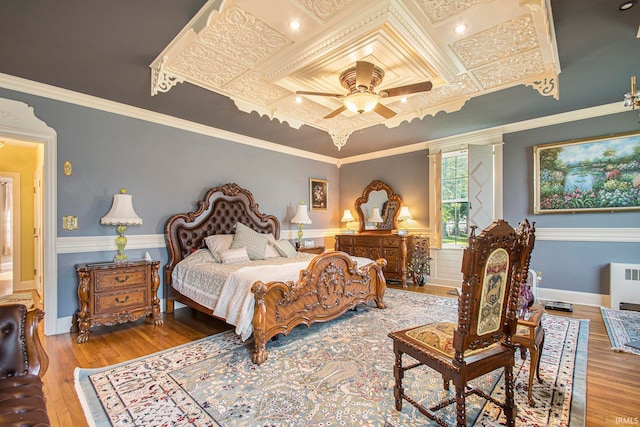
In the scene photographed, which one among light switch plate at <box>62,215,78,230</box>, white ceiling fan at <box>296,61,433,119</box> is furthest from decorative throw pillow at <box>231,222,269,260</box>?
white ceiling fan at <box>296,61,433,119</box>

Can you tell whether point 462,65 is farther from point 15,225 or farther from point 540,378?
point 15,225

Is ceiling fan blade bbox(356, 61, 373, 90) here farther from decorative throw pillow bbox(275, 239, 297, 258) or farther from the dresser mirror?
the dresser mirror

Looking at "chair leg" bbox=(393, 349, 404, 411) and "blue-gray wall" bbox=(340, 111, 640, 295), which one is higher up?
"blue-gray wall" bbox=(340, 111, 640, 295)

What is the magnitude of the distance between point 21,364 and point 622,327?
5216 millimetres

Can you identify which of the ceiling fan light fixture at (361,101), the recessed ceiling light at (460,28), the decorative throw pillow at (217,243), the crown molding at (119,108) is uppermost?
the recessed ceiling light at (460,28)

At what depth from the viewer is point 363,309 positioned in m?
4.05

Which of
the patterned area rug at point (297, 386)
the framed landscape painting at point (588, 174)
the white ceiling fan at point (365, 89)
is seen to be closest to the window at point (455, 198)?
the framed landscape painting at point (588, 174)

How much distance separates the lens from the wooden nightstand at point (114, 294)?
3.16 m

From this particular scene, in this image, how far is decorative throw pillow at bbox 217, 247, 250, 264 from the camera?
3.90 m

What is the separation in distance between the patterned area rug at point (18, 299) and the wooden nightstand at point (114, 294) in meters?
1.94

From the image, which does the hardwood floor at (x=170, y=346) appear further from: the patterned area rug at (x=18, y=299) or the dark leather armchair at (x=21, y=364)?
the patterned area rug at (x=18, y=299)

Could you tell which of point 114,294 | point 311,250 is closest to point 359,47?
point 114,294

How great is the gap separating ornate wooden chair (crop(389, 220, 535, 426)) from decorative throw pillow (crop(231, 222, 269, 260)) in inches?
113

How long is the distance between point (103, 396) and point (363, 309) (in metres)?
2.91
